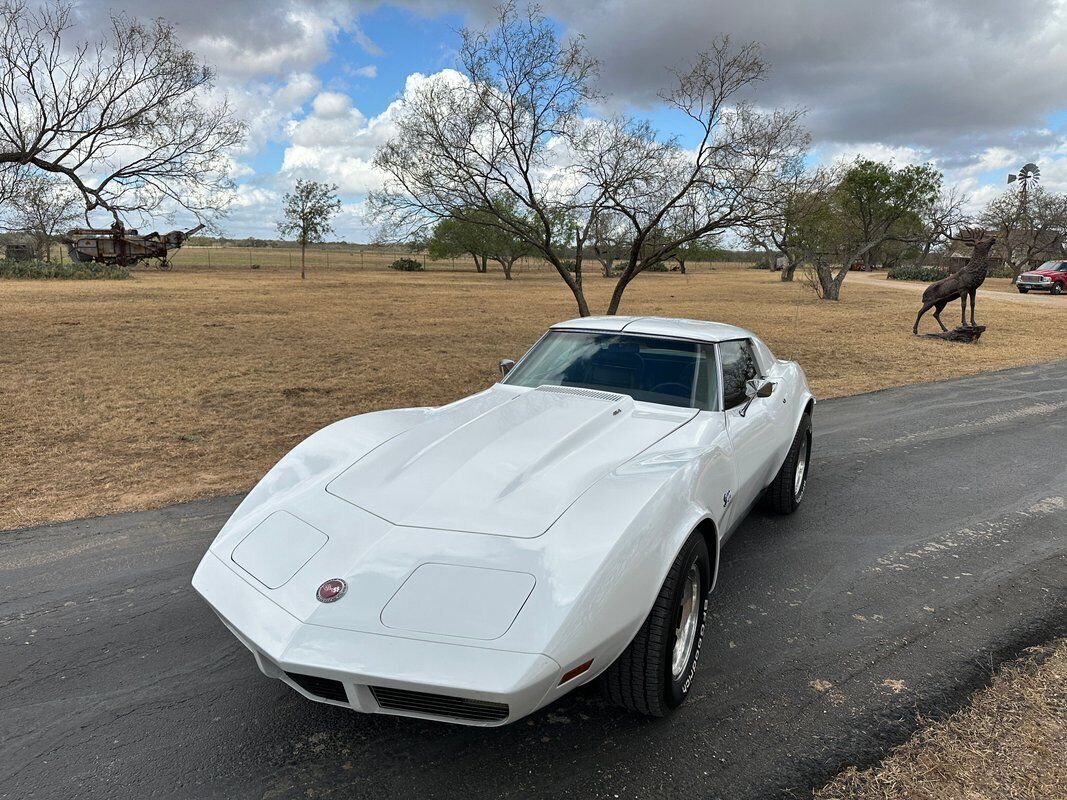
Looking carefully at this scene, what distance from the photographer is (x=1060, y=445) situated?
6.73m

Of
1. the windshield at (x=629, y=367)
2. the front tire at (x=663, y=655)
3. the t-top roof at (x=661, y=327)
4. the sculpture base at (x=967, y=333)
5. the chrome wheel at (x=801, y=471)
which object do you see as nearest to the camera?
the front tire at (x=663, y=655)

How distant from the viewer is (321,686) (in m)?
2.05

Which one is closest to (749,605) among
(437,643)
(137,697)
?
(437,643)

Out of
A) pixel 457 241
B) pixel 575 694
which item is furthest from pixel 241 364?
pixel 457 241

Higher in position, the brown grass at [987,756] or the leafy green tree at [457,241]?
the leafy green tree at [457,241]

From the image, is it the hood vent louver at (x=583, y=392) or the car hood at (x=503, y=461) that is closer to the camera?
the car hood at (x=503, y=461)

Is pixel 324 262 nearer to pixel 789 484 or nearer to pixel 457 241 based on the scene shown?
pixel 457 241

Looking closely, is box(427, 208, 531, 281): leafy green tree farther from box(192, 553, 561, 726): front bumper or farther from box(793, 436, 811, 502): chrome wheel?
box(192, 553, 561, 726): front bumper

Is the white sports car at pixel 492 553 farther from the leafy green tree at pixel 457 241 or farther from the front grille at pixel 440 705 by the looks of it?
the leafy green tree at pixel 457 241

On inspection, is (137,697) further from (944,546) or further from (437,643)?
(944,546)

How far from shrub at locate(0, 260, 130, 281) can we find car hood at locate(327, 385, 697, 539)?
37599 mm

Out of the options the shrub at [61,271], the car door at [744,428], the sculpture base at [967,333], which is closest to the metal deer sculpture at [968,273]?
the sculpture base at [967,333]

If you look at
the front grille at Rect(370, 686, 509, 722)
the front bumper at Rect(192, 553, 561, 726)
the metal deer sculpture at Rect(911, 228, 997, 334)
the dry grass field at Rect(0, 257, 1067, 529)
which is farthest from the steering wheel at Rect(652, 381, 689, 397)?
the metal deer sculpture at Rect(911, 228, 997, 334)

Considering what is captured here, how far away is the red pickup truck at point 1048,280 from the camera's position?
33.6 m
